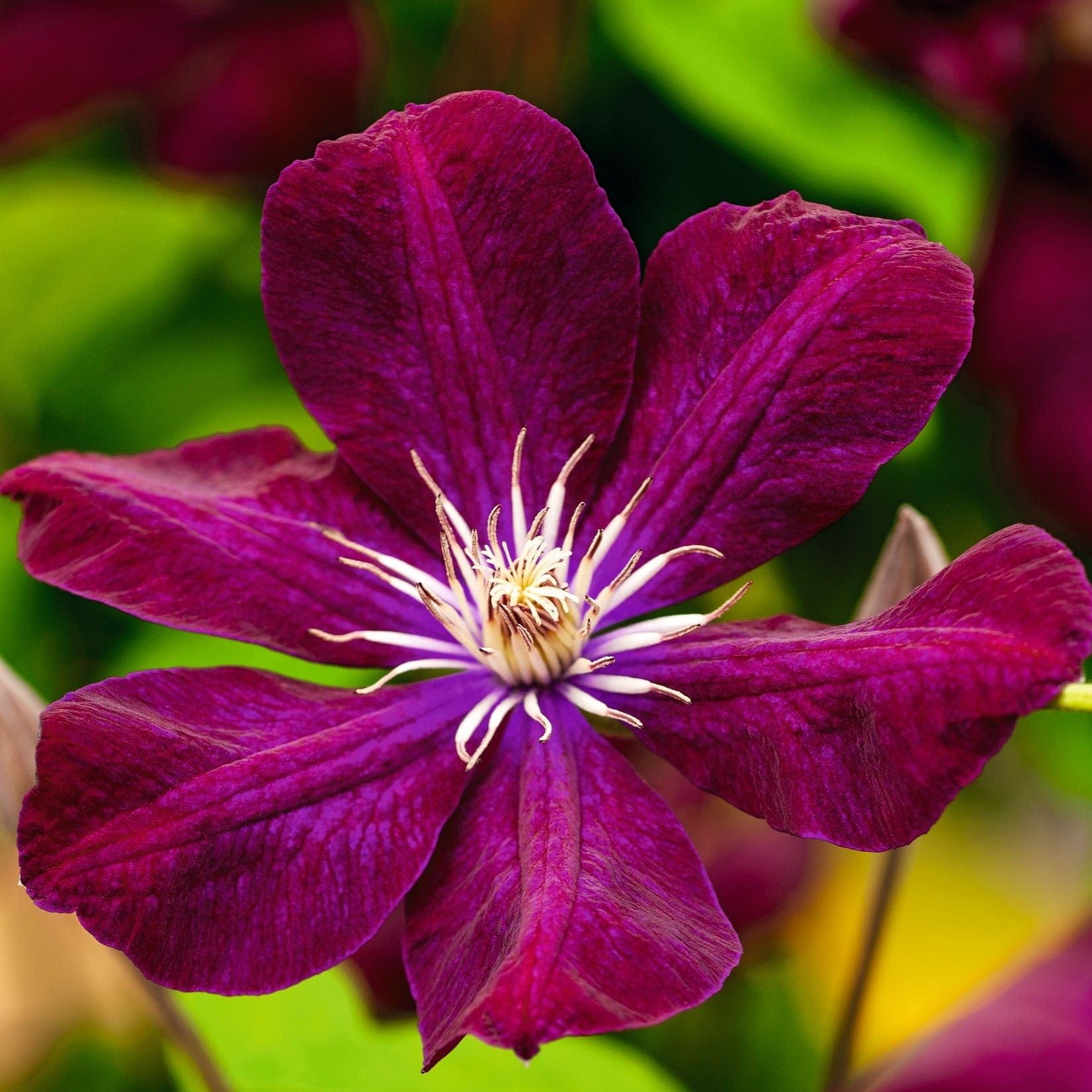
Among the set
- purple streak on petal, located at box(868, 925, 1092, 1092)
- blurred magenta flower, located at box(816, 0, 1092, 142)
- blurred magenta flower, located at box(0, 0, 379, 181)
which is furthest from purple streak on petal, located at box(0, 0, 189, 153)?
purple streak on petal, located at box(868, 925, 1092, 1092)

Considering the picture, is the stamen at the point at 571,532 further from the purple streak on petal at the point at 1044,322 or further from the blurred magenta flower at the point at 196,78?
the blurred magenta flower at the point at 196,78

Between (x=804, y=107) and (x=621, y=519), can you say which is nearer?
(x=621, y=519)

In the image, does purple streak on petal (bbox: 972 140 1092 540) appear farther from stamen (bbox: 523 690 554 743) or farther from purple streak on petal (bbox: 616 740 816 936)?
stamen (bbox: 523 690 554 743)

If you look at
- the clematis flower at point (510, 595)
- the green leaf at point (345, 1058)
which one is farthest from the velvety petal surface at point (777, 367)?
the green leaf at point (345, 1058)

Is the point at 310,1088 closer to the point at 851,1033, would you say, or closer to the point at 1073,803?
the point at 851,1033

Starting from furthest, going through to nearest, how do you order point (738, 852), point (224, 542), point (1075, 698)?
point (738, 852) → point (224, 542) → point (1075, 698)

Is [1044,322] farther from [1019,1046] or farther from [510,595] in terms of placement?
[510,595]

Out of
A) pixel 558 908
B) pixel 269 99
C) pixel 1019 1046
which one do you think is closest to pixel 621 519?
pixel 558 908
